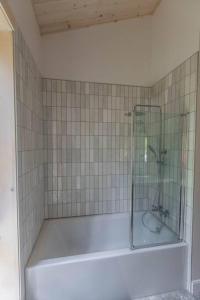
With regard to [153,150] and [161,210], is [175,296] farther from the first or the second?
[153,150]

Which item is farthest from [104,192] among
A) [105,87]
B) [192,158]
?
[105,87]

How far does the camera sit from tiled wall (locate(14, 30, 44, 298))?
4.32ft

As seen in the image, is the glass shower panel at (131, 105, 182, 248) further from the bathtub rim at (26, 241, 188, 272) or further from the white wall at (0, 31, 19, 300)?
the white wall at (0, 31, 19, 300)

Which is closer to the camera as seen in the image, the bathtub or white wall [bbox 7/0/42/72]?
white wall [bbox 7/0/42/72]

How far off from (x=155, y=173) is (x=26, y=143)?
1.49m

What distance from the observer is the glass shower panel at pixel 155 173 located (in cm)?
199

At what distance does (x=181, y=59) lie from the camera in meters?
1.84

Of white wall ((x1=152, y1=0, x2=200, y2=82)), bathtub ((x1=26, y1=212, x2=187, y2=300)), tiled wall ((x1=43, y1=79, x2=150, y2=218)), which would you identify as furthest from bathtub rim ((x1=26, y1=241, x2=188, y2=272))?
white wall ((x1=152, y1=0, x2=200, y2=82))

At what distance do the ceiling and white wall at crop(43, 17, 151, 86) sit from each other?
0.09m

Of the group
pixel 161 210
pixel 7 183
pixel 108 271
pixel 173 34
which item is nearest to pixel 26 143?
pixel 7 183

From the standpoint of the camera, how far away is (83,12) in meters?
1.91

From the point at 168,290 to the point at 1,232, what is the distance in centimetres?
153

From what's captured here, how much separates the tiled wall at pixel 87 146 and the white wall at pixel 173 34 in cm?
42

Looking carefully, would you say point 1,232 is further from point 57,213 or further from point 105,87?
point 105,87
